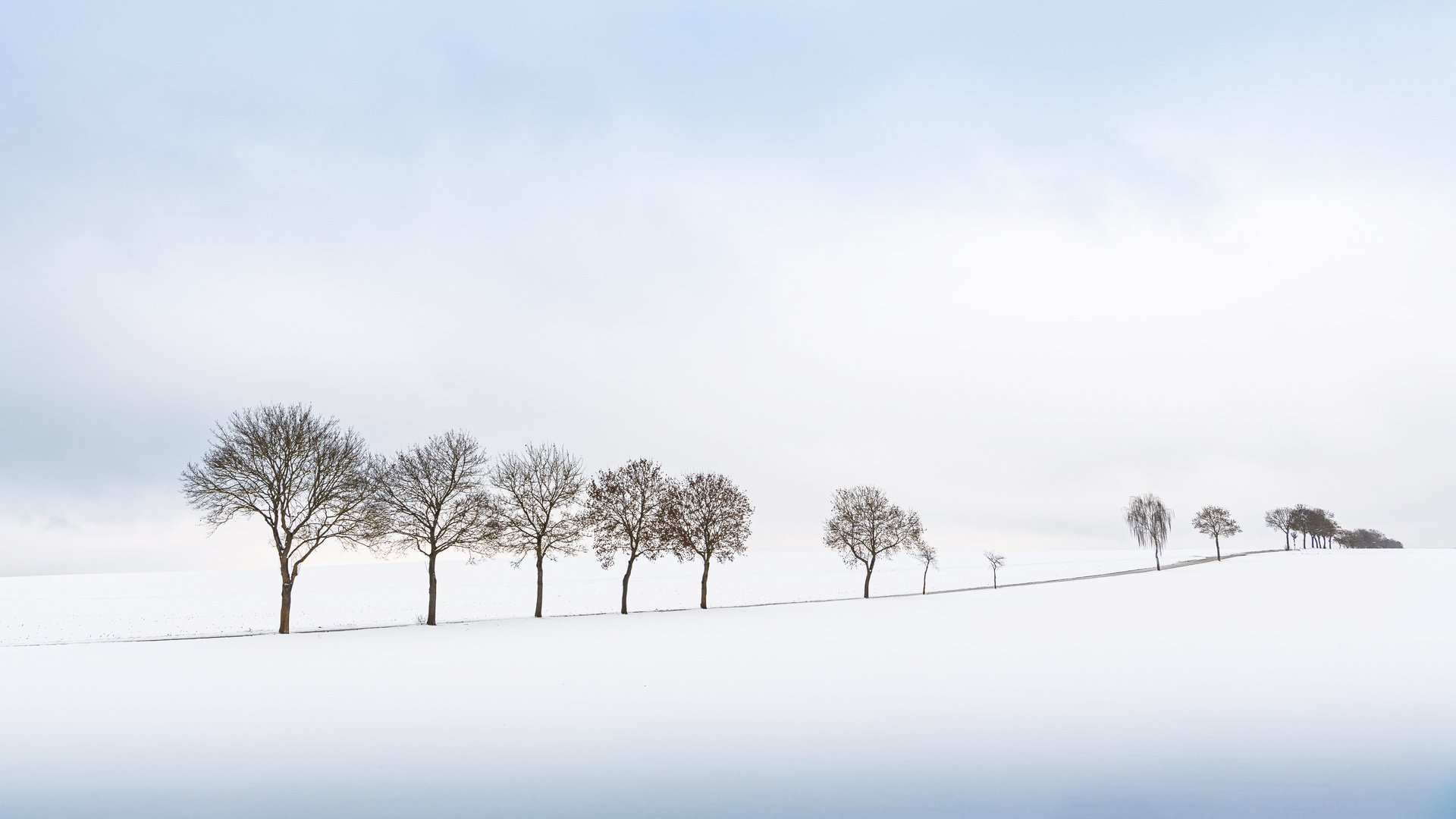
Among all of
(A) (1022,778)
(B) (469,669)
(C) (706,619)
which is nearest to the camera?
(A) (1022,778)

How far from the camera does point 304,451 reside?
145ft

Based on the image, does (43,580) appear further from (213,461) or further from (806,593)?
(806,593)

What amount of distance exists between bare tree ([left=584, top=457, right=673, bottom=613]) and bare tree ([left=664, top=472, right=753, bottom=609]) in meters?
3.34

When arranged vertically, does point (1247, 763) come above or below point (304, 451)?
below

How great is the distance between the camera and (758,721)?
18641 millimetres

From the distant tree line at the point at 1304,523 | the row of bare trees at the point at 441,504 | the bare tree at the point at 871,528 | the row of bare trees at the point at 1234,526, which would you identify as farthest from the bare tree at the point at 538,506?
the distant tree line at the point at 1304,523

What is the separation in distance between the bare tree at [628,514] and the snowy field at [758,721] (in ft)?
41.8

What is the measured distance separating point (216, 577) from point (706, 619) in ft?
264

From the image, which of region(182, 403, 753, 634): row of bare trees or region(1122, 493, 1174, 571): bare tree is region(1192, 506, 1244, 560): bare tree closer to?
region(1122, 493, 1174, 571): bare tree

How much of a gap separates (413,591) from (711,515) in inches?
1442

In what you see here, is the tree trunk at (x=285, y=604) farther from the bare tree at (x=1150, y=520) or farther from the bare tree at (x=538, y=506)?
the bare tree at (x=1150, y=520)

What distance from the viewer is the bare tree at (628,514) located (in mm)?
56656

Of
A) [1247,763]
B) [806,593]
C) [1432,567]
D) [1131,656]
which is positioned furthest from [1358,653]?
[1432,567]

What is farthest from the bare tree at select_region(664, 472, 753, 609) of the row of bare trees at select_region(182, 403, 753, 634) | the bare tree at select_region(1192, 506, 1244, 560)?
the bare tree at select_region(1192, 506, 1244, 560)
